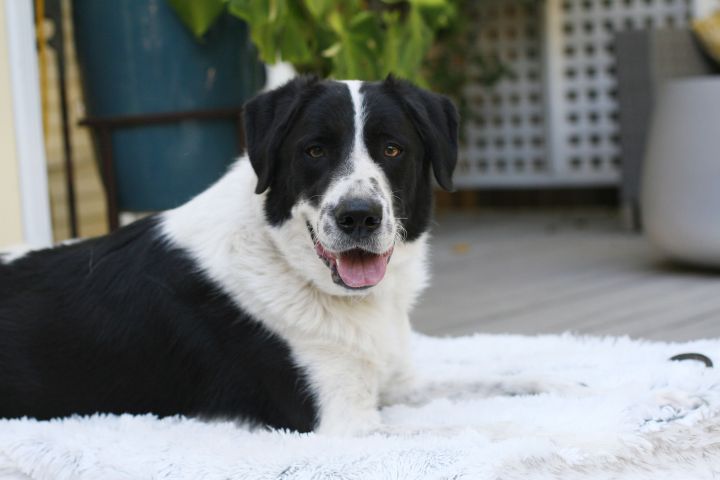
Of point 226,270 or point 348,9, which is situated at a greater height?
point 348,9

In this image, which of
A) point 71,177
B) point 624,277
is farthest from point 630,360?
point 71,177

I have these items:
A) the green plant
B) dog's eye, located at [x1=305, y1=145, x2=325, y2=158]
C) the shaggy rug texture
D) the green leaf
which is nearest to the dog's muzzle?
dog's eye, located at [x1=305, y1=145, x2=325, y2=158]

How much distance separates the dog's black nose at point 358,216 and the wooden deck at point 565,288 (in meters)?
1.31

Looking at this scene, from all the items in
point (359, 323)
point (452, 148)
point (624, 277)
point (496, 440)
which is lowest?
point (624, 277)

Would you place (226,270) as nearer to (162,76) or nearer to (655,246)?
(162,76)

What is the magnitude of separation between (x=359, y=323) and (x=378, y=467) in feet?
1.41

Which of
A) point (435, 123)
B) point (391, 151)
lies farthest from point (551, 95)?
point (391, 151)

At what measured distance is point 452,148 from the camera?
2221 millimetres

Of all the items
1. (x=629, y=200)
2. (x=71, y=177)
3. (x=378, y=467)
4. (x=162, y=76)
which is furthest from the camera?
(x=629, y=200)

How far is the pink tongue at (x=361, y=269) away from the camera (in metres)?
2.05

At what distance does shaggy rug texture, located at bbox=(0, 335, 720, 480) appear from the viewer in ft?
5.86

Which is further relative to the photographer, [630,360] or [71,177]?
[71,177]

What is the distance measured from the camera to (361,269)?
2064mm

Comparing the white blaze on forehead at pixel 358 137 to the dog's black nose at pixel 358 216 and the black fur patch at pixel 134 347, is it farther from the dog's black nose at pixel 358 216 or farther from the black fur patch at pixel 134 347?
the black fur patch at pixel 134 347
